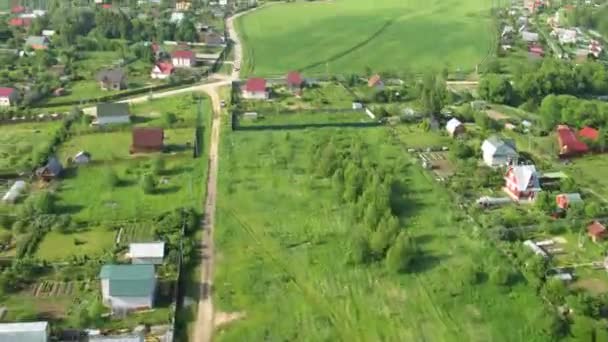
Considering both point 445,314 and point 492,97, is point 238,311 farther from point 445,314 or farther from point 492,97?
point 492,97

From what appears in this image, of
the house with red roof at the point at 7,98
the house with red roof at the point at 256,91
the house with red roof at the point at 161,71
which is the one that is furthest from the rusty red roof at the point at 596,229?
the house with red roof at the point at 7,98

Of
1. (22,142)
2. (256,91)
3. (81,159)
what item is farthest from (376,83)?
(22,142)

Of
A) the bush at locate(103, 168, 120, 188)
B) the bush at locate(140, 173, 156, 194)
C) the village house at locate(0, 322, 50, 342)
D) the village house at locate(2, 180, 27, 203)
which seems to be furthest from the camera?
the bush at locate(103, 168, 120, 188)

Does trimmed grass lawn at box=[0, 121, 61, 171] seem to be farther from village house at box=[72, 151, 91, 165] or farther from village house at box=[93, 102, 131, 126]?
village house at box=[93, 102, 131, 126]

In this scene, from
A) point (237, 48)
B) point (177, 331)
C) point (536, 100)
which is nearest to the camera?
point (177, 331)

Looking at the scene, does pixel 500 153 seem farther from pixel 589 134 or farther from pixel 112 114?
pixel 112 114

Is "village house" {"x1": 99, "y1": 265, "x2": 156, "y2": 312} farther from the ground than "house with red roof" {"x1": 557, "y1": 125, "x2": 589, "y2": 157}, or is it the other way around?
"house with red roof" {"x1": 557, "y1": 125, "x2": 589, "y2": 157}

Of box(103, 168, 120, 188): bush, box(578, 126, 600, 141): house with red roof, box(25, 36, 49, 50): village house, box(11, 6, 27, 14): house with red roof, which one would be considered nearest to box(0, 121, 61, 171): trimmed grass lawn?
box(103, 168, 120, 188): bush

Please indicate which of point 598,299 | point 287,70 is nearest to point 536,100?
point 287,70
